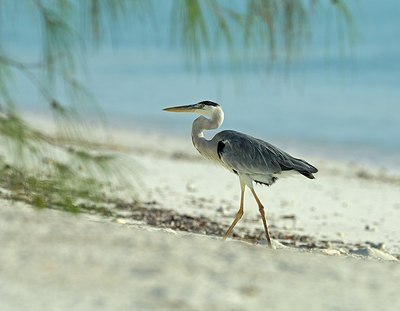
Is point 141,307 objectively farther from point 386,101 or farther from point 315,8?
point 386,101

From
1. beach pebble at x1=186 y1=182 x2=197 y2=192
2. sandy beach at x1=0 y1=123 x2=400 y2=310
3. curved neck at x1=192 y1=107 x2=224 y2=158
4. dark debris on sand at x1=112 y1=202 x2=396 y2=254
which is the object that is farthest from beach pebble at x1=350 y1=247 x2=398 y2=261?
beach pebble at x1=186 y1=182 x2=197 y2=192

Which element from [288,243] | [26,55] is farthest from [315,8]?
[26,55]

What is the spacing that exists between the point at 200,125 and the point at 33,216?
10.5 feet

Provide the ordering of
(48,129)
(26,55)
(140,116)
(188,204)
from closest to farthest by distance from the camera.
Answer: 1. (188,204)
2. (48,129)
3. (140,116)
4. (26,55)

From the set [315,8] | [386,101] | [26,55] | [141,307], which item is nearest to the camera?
[141,307]

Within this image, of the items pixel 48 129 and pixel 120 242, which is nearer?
pixel 120 242

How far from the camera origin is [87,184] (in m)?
3.75

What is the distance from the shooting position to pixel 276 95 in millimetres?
22594

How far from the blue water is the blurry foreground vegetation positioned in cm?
919

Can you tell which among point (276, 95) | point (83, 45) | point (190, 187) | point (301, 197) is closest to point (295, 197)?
point (301, 197)

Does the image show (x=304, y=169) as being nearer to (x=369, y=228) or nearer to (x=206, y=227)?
(x=206, y=227)

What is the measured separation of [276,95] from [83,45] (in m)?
18.9

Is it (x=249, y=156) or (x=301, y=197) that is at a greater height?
(x=249, y=156)

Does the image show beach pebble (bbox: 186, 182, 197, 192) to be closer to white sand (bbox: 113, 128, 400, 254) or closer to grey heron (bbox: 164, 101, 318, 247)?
white sand (bbox: 113, 128, 400, 254)
